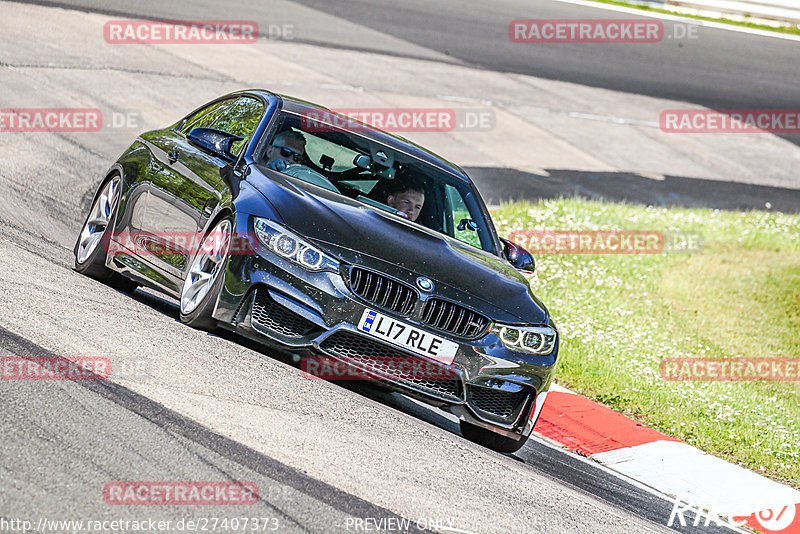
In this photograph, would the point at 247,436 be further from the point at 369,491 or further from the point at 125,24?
the point at 125,24

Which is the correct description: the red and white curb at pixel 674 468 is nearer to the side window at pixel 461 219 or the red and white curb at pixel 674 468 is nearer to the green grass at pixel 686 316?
the green grass at pixel 686 316

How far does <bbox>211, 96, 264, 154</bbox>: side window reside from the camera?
7324mm

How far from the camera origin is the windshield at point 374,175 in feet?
23.4

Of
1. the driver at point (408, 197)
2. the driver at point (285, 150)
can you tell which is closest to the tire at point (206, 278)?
the driver at point (285, 150)

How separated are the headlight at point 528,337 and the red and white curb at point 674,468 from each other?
1.19 metres

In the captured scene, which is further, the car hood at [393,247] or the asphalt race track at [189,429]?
the car hood at [393,247]

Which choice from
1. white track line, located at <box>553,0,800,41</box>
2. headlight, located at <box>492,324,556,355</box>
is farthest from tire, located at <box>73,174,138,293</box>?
white track line, located at <box>553,0,800,41</box>

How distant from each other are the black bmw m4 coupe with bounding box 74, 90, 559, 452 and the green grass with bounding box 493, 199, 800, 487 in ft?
6.93

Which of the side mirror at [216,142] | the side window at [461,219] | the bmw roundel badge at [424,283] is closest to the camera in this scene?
the bmw roundel badge at [424,283]

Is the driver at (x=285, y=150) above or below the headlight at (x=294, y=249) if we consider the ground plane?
above

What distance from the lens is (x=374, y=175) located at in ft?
24.2

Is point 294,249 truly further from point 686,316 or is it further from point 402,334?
point 686,316

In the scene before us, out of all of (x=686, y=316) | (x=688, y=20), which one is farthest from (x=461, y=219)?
(x=688, y=20)

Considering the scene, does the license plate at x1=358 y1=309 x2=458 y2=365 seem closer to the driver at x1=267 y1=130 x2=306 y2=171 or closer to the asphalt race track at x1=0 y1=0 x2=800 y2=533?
the asphalt race track at x1=0 y1=0 x2=800 y2=533
